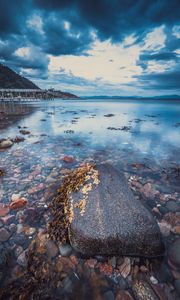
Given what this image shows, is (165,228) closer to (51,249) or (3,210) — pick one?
(51,249)

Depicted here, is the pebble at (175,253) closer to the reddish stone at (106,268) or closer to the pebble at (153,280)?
the pebble at (153,280)

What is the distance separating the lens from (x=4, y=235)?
3.52 m

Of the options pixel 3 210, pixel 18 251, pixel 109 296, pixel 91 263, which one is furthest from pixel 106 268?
pixel 3 210

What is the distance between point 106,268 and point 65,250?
783 millimetres

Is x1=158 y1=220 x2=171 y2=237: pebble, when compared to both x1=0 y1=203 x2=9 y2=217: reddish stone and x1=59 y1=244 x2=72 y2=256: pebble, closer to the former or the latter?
x1=59 y1=244 x2=72 y2=256: pebble

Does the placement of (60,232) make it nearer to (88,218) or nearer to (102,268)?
(88,218)

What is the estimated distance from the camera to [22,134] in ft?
43.0

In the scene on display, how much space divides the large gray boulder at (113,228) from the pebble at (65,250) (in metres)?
0.11

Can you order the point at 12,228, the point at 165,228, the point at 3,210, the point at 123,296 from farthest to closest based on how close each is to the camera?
1. the point at 3,210
2. the point at 165,228
3. the point at 12,228
4. the point at 123,296

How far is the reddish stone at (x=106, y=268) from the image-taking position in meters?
2.84

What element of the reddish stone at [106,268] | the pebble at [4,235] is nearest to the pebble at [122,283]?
the reddish stone at [106,268]

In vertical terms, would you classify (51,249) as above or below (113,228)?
below

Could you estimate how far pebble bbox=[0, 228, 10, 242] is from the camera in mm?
3424

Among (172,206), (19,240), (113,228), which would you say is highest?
(113,228)
